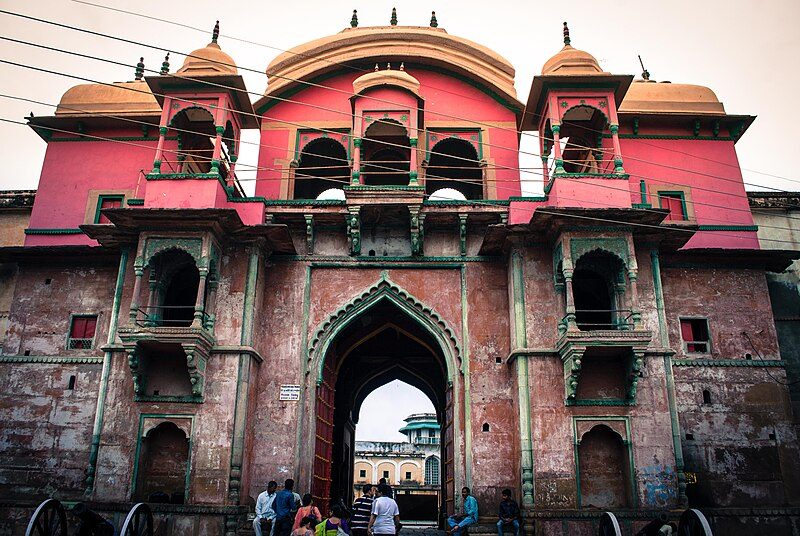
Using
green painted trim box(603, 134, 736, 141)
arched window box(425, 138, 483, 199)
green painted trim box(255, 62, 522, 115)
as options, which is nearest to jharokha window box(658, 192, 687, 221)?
green painted trim box(603, 134, 736, 141)

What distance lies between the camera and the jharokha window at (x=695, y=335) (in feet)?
45.0

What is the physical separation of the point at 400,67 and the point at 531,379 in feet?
25.3

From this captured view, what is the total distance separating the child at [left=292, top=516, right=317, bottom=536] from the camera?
9.02 meters

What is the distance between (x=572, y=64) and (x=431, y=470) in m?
36.3

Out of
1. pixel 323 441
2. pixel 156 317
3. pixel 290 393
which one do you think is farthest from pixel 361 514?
pixel 156 317

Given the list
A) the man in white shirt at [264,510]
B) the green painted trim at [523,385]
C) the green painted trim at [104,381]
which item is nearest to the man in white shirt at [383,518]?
the man in white shirt at [264,510]

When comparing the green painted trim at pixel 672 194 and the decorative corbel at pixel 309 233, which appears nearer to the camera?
the decorative corbel at pixel 309 233

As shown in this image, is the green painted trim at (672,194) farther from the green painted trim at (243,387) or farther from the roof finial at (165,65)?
the roof finial at (165,65)

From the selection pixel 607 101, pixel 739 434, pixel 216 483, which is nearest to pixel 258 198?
pixel 216 483

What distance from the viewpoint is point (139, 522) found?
10555 mm

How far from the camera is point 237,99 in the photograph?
14.7m

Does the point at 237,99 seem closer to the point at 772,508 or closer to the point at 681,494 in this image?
the point at 681,494

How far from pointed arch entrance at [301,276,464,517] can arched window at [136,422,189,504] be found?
224 centimetres

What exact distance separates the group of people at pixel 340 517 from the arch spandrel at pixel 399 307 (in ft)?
11.7
